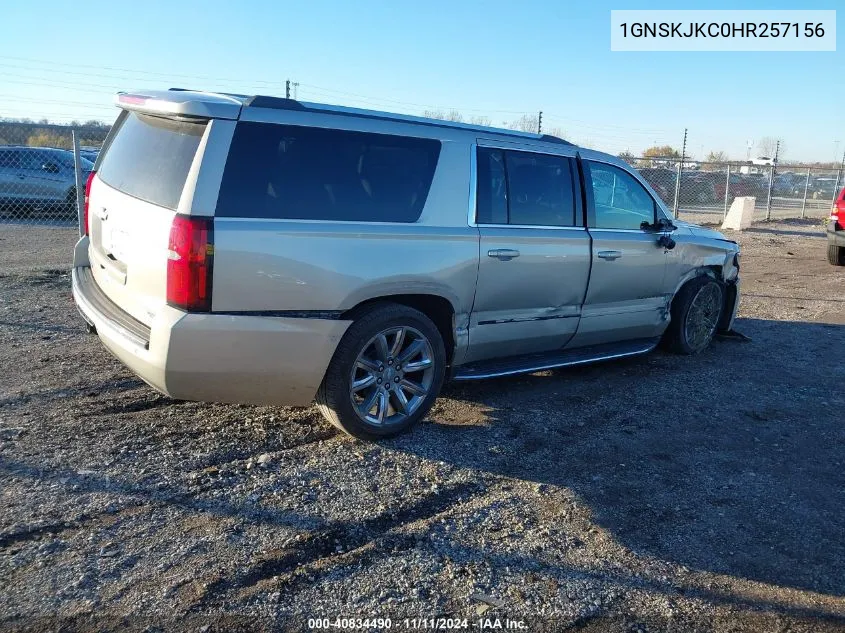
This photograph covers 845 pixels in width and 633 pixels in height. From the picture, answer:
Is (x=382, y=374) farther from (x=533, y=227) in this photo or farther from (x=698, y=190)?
(x=698, y=190)

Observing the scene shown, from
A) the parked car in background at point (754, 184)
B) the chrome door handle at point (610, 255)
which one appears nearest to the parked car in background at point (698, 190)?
the parked car in background at point (754, 184)

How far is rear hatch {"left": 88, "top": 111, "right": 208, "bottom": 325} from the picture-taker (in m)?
3.86

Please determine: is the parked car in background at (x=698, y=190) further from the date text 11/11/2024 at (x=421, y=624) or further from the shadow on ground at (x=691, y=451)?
the date text 11/11/2024 at (x=421, y=624)

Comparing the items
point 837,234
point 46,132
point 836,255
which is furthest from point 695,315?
point 46,132

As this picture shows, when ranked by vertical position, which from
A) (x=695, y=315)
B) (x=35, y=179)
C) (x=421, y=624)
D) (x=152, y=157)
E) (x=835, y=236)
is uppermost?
(x=152, y=157)

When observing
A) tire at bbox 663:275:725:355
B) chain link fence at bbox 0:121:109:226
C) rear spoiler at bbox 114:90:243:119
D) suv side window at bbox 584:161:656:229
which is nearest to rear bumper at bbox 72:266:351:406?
rear spoiler at bbox 114:90:243:119

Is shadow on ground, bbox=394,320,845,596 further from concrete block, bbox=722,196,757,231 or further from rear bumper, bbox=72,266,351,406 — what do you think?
concrete block, bbox=722,196,757,231

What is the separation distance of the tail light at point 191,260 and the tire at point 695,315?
4530 mm

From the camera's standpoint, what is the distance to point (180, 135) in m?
4.03

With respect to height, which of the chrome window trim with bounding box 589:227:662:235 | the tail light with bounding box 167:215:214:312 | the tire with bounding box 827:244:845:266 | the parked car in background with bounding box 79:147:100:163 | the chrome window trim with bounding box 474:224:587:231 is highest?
the parked car in background with bounding box 79:147:100:163

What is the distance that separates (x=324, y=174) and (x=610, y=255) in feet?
8.44

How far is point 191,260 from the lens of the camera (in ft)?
12.1

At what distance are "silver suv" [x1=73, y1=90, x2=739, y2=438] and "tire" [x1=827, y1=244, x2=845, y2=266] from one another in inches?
389

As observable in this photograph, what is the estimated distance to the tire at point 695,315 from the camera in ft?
22.2
